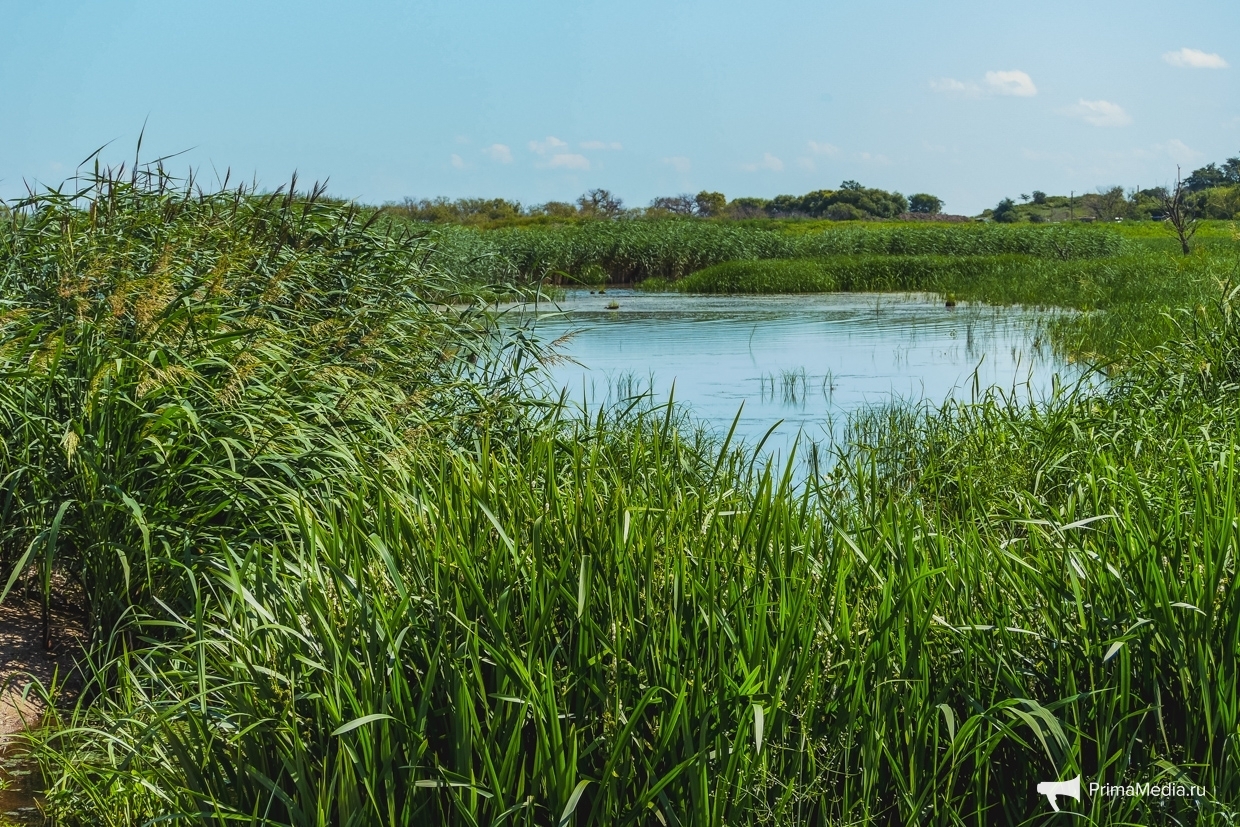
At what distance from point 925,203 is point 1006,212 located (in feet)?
33.7

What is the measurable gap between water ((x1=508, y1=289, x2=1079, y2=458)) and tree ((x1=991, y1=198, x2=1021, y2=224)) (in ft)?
196

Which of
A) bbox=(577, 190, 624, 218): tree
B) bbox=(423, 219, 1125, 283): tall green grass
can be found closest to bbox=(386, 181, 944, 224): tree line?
bbox=(577, 190, 624, 218): tree

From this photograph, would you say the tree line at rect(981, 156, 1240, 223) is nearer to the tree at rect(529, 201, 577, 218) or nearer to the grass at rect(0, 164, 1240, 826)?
the tree at rect(529, 201, 577, 218)

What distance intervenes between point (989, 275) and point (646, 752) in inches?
931

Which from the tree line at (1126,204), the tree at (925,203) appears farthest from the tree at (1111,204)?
the tree at (925,203)

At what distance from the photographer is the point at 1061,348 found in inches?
513

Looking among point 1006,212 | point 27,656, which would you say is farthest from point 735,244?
point 1006,212

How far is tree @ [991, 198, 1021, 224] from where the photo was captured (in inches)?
3027

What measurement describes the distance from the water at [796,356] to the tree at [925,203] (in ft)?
228

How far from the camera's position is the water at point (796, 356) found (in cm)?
935

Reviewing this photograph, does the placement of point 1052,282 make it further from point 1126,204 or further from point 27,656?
point 1126,204

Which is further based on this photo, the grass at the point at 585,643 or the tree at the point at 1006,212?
the tree at the point at 1006,212

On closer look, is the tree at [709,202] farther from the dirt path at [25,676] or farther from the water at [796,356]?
the dirt path at [25,676]

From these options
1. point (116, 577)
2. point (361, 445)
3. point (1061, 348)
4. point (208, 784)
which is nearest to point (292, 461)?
point (361, 445)
